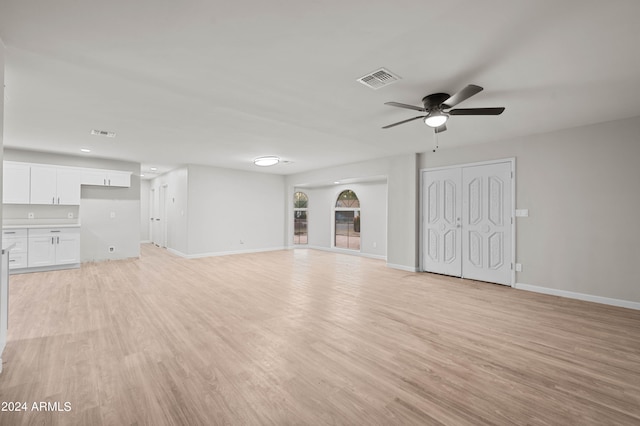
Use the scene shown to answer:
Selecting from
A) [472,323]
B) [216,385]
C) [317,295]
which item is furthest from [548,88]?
[216,385]

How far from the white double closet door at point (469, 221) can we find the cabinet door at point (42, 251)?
784cm

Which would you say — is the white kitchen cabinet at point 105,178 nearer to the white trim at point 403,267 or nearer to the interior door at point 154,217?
the interior door at point 154,217

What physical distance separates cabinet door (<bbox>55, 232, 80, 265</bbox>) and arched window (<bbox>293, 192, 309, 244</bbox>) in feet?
19.6

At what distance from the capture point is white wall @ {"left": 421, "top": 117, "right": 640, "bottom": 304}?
3930 millimetres

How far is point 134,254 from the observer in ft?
24.5

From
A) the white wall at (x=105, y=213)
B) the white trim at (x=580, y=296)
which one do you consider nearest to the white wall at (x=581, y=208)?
the white trim at (x=580, y=296)

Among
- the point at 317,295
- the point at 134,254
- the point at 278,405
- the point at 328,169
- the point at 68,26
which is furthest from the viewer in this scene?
the point at 328,169

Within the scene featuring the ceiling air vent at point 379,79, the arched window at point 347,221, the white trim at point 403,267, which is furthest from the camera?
the arched window at point 347,221

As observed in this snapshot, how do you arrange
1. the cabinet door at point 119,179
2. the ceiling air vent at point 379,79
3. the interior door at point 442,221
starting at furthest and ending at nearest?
the cabinet door at point 119,179
the interior door at point 442,221
the ceiling air vent at point 379,79

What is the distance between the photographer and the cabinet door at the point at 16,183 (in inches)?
223

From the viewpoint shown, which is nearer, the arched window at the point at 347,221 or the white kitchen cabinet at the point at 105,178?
the white kitchen cabinet at the point at 105,178

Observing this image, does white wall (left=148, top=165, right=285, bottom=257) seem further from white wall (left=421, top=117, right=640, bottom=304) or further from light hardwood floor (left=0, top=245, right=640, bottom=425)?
white wall (left=421, top=117, right=640, bottom=304)

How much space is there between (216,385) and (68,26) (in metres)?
2.78

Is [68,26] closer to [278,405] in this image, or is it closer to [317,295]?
[278,405]
